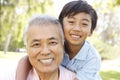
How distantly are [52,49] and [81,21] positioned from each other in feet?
1.18

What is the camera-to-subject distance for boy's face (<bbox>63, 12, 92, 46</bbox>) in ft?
7.22

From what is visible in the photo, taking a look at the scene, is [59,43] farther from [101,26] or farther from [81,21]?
[101,26]

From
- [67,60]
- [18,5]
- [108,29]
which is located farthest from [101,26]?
[67,60]

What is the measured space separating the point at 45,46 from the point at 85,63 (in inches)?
17.7

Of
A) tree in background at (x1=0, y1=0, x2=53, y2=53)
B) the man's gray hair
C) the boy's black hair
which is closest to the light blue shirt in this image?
the boy's black hair

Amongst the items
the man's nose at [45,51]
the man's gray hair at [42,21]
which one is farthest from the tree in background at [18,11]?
the man's nose at [45,51]

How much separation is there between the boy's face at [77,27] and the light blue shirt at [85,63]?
0.35 feet

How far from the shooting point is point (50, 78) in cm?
216

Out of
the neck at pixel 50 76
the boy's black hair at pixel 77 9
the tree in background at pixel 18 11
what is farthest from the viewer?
the tree in background at pixel 18 11

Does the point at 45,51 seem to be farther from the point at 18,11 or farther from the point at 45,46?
the point at 18,11

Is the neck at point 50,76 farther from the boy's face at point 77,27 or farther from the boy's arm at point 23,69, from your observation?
the boy's face at point 77,27

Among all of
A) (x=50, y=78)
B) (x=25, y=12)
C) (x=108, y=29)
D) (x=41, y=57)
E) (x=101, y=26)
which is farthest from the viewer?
(x=108, y=29)

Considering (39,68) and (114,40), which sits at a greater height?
(39,68)

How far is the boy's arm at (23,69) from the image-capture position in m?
2.17
